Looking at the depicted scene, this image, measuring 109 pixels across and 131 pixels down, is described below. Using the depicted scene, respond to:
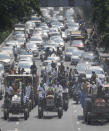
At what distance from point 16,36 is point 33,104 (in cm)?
5204

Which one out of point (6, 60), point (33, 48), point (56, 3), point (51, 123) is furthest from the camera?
point (56, 3)

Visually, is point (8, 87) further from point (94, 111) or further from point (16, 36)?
point (16, 36)

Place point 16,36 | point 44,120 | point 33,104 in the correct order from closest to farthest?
point 44,120 < point 33,104 < point 16,36

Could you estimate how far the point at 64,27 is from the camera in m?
114

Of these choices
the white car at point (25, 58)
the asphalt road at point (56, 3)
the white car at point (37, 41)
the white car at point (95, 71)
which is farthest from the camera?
the asphalt road at point (56, 3)

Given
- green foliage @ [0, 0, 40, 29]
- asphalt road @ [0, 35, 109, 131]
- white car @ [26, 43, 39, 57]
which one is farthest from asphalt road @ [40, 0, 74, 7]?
asphalt road @ [0, 35, 109, 131]

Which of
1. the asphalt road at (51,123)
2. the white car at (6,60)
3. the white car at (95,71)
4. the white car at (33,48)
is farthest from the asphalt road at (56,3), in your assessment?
the asphalt road at (51,123)

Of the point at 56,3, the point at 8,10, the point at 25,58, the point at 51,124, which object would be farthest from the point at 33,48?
the point at 56,3

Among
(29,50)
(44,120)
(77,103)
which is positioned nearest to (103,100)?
(44,120)

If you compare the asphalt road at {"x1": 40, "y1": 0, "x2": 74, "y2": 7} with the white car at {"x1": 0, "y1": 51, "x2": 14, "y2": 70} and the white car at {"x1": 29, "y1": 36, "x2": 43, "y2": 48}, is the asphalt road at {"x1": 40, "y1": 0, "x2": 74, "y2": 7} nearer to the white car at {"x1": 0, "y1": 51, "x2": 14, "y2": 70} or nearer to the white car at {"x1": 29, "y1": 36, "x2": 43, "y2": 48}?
the white car at {"x1": 29, "y1": 36, "x2": 43, "y2": 48}

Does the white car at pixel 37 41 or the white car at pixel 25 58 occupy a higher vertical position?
the white car at pixel 37 41

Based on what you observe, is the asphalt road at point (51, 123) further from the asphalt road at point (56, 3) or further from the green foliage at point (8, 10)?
the asphalt road at point (56, 3)

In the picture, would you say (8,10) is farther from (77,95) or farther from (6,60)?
(6,60)

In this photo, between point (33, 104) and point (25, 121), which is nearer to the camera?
point (25, 121)
